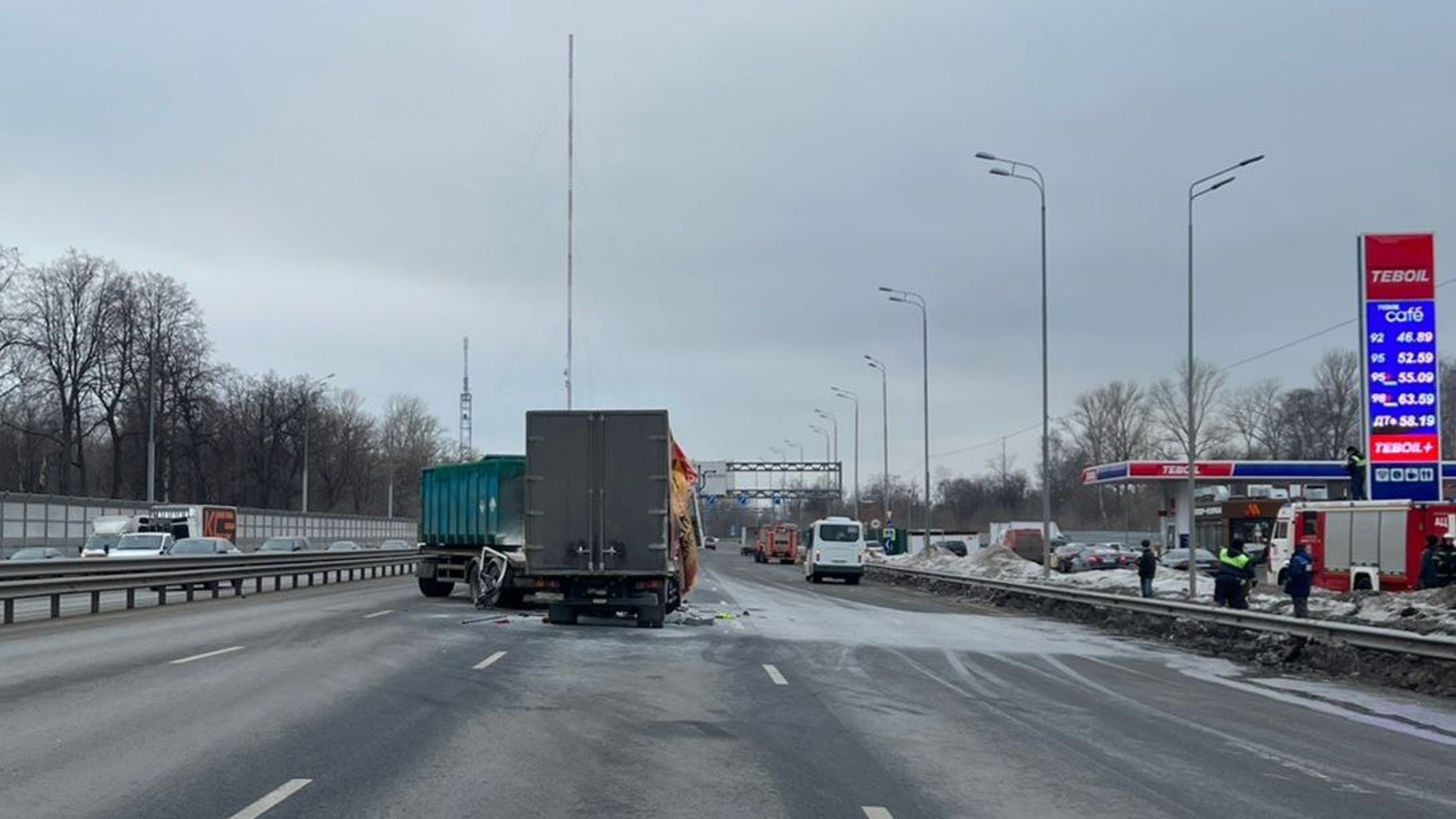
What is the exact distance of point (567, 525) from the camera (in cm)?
2309

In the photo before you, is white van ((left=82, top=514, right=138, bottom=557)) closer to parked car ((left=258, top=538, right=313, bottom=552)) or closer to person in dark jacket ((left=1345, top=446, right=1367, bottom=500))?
parked car ((left=258, top=538, right=313, bottom=552))

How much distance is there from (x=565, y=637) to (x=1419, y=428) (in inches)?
1081

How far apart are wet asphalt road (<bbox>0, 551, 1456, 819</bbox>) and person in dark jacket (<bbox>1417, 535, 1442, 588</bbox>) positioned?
1359cm

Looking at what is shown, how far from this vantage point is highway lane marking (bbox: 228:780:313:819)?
25.6ft

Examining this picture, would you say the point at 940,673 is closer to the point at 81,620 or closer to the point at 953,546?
the point at 81,620

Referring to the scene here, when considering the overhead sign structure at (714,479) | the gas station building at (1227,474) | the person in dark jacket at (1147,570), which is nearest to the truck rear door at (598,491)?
the person in dark jacket at (1147,570)

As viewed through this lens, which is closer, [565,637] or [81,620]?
[565,637]

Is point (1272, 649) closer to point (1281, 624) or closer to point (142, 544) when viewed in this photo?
point (1281, 624)

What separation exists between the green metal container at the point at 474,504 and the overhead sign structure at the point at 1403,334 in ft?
79.4

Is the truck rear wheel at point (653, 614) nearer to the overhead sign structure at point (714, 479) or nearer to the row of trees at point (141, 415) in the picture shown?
the row of trees at point (141, 415)

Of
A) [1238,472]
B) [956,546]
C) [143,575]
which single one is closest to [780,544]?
[956,546]

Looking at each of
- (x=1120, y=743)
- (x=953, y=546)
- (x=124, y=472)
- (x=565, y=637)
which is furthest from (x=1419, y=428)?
(x=124, y=472)

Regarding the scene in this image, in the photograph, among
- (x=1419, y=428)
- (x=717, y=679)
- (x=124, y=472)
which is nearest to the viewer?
(x=717, y=679)

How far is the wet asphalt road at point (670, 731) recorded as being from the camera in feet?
28.2
